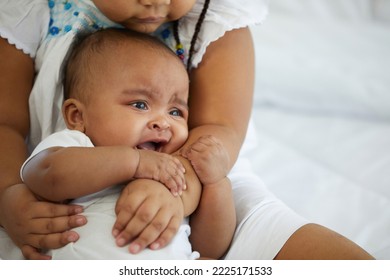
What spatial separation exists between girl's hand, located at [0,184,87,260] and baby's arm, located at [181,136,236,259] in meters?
0.15

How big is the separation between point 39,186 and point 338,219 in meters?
0.50

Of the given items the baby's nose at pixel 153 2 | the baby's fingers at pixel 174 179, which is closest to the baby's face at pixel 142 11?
the baby's nose at pixel 153 2

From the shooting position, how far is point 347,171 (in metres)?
1.09

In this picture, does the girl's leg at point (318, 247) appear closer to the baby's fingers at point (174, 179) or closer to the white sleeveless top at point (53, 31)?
the baby's fingers at point (174, 179)

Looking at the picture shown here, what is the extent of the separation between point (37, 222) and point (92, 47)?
25cm

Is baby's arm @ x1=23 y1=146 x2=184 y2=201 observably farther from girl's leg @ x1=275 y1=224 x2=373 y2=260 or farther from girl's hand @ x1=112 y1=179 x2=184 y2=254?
girl's leg @ x1=275 y1=224 x2=373 y2=260

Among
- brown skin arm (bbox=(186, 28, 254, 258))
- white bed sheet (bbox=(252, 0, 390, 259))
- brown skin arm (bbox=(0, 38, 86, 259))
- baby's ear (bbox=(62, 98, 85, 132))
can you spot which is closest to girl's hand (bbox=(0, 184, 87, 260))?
brown skin arm (bbox=(0, 38, 86, 259))

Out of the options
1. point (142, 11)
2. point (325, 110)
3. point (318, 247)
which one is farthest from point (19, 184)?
point (325, 110)

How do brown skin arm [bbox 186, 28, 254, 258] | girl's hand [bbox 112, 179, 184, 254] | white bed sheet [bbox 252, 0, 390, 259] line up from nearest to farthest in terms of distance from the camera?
girl's hand [bbox 112, 179, 184, 254] < brown skin arm [bbox 186, 28, 254, 258] < white bed sheet [bbox 252, 0, 390, 259]

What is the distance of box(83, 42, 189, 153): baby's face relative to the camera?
0.74 metres

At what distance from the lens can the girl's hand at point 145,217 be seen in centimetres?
66

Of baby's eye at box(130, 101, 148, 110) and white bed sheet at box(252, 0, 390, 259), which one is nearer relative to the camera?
baby's eye at box(130, 101, 148, 110)
